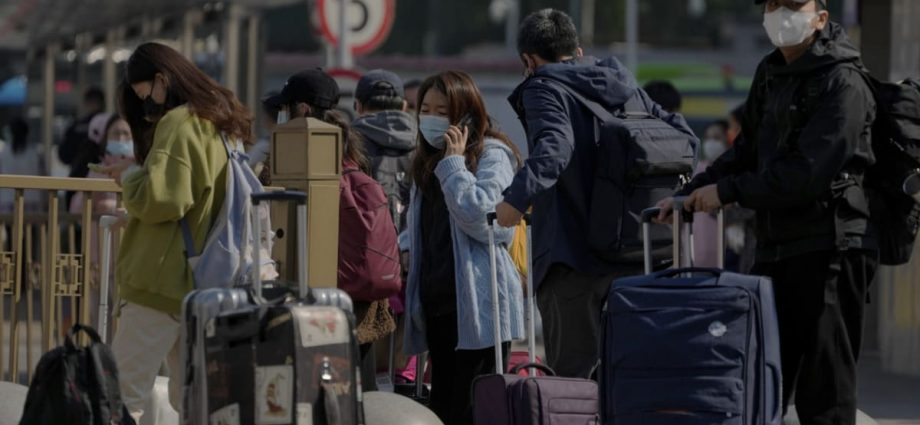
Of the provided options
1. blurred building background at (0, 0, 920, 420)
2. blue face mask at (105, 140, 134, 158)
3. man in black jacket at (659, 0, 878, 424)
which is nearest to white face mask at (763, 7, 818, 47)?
man in black jacket at (659, 0, 878, 424)

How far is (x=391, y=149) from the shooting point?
10.1 metres

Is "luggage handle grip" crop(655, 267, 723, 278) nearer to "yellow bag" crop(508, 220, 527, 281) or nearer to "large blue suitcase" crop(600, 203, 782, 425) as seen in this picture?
"large blue suitcase" crop(600, 203, 782, 425)

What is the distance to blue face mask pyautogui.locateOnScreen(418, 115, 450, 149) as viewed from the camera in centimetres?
873

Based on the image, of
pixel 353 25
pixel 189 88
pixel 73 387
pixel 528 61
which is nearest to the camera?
pixel 73 387

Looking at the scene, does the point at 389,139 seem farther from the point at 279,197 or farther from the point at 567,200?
the point at 279,197

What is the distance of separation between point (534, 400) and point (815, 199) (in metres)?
1.47

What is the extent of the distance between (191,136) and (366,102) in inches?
117

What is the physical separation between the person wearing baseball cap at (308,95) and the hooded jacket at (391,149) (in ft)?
4.41

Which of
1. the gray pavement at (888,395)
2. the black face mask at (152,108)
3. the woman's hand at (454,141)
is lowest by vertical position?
the gray pavement at (888,395)

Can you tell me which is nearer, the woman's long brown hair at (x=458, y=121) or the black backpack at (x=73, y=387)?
the black backpack at (x=73, y=387)

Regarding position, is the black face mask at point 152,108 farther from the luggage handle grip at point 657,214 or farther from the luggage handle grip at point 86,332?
the luggage handle grip at point 657,214

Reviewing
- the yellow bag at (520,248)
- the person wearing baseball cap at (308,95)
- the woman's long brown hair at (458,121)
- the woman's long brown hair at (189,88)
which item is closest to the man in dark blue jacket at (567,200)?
the woman's long brown hair at (458,121)

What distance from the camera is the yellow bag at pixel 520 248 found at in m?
9.32

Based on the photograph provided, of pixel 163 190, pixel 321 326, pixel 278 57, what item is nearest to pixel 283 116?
pixel 163 190
